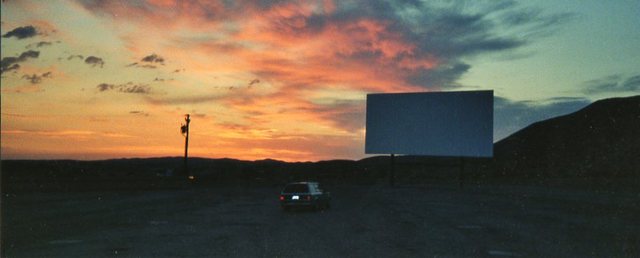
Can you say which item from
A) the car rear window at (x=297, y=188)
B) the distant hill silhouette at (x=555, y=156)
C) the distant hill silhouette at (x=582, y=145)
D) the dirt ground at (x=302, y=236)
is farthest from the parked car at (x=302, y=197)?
the distant hill silhouette at (x=582, y=145)

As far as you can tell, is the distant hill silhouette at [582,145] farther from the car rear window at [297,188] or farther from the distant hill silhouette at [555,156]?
the car rear window at [297,188]

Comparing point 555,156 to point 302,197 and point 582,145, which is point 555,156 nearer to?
point 582,145

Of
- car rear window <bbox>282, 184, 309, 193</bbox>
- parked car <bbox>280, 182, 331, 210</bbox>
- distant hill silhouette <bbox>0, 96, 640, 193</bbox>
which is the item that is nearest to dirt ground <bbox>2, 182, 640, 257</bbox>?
parked car <bbox>280, 182, 331, 210</bbox>

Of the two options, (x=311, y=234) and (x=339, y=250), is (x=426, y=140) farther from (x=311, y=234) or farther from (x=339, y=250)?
(x=339, y=250)

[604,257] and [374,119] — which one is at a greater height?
[374,119]

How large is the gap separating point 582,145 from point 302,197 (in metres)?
131

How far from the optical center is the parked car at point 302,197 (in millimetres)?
28344

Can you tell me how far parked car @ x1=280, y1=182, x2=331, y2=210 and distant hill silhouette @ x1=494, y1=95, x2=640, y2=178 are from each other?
9042 centimetres

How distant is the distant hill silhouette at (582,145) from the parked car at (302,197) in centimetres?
9042

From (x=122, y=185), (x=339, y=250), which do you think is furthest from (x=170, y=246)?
(x=122, y=185)

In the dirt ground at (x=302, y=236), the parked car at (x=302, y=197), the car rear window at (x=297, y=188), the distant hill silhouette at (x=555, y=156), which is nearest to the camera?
the dirt ground at (x=302, y=236)

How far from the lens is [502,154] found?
173m

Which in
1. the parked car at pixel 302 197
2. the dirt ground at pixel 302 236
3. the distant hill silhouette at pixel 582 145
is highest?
the distant hill silhouette at pixel 582 145

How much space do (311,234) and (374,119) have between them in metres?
45.8
